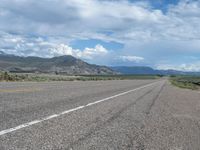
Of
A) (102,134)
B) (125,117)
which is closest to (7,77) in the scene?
(125,117)

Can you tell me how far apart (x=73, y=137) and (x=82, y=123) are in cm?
177

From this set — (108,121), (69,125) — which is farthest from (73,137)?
(108,121)

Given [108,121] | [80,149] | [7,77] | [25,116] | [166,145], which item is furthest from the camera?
[7,77]

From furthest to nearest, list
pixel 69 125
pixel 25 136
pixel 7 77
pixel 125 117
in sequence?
pixel 7 77
pixel 125 117
pixel 69 125
pixel 25 136

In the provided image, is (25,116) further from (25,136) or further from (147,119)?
(147,119)

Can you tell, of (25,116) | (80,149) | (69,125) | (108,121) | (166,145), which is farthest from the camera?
(108,121)

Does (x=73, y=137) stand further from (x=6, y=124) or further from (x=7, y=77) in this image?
(x=7, y=77)

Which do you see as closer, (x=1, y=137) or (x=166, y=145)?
(x=1, y=137)

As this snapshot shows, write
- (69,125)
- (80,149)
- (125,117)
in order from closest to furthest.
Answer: (80,149) < (69,125) < (125,117)

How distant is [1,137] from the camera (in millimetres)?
6102

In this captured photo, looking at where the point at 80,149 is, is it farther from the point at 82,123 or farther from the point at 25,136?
the point at 82,123

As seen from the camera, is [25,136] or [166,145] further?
[166,145]

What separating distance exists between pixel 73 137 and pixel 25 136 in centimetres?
93

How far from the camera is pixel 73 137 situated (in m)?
6.75
